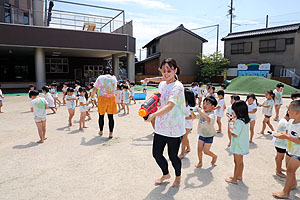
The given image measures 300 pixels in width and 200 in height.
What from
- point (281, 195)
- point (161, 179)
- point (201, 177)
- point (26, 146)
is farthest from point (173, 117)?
point (26, 146)

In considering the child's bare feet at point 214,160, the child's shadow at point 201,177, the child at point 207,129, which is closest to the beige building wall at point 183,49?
the child at point 207,129

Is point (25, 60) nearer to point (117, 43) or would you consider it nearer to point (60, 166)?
point (117, 43)

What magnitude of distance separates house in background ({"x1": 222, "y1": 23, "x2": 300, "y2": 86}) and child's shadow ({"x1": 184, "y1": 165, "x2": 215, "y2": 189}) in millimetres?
24759

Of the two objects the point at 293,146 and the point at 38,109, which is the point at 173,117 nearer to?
the point at 293,146

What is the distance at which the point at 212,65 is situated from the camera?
2761 cm

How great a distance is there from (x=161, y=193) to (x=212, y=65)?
26989 millimetres

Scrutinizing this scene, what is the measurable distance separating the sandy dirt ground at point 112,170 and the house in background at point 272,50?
2384 cm

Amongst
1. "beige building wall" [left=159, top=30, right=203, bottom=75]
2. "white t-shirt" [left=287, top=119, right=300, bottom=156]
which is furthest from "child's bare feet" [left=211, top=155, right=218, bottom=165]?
"beige building wall" [left=159, top=30, right=203, bottom=75]

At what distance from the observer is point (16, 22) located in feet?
51.8

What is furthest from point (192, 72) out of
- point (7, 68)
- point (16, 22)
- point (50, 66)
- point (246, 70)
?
point (7, 68)

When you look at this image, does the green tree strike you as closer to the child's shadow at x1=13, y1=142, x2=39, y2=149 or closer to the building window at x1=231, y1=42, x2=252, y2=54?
the building window at x1=231, y1=42, x2=252, y2=54

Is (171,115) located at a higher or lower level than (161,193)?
higher

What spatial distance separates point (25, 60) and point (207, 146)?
2769cm

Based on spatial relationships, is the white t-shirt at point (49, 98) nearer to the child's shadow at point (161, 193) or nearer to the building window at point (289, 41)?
the child's shadow at point (161, 193)
